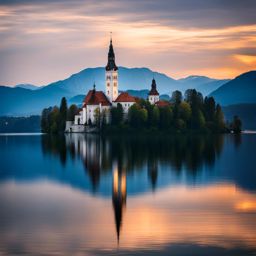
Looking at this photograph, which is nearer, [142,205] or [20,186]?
[142,205]

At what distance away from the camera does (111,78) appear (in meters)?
164

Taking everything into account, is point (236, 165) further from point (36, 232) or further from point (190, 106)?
point (190, 106)

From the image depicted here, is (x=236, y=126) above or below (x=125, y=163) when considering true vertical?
above

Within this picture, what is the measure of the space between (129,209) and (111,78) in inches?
5243

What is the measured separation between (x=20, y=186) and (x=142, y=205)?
1179 centimetres

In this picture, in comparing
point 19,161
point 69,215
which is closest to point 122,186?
point 69,215

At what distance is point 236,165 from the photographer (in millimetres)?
55781

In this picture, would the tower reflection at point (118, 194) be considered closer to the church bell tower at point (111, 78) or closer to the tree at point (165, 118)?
the tree at point (165, 118)

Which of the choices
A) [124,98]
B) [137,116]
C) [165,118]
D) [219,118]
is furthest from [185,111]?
[124,98]

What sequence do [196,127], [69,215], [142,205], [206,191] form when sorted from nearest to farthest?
[69,215] → [142,205] → [206,191] → [196,127]

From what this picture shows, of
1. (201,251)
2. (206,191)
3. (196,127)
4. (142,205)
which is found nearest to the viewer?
(201,251)

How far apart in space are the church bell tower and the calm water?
339 feet

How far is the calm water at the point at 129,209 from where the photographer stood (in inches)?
924

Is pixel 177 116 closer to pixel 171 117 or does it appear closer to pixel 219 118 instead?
pixel 171 117
